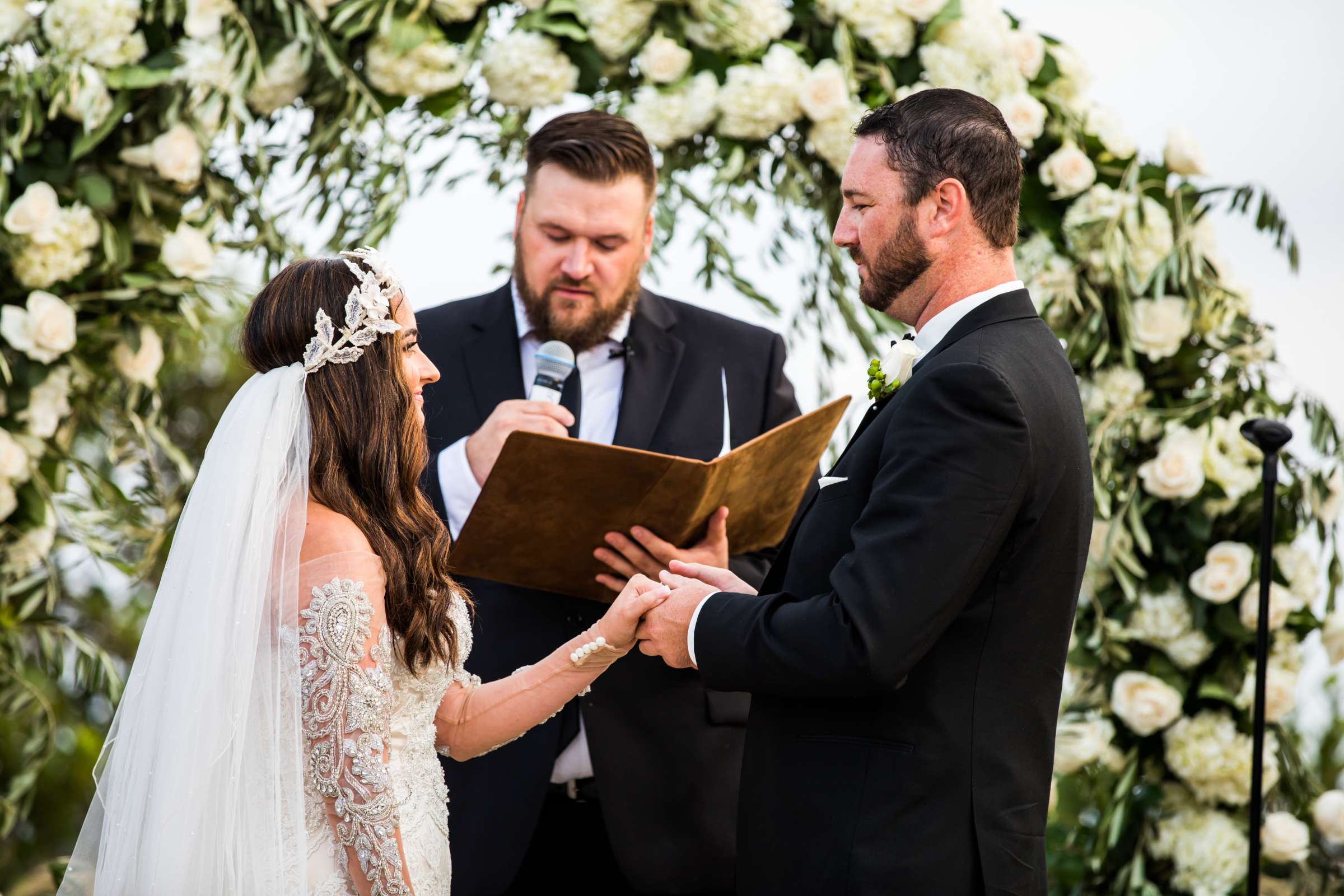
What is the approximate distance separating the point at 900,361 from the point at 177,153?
2.34 metres

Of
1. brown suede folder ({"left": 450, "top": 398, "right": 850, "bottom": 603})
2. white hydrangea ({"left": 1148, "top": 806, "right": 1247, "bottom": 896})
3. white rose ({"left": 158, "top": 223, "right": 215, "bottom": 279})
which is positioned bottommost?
white hydrangea ({"left": 1148, "top": 806, "right": 1247, "bottom": 896})

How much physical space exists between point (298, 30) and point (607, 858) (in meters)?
2.55

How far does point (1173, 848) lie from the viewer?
372 cm

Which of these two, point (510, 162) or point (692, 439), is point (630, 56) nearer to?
point (510, 162)

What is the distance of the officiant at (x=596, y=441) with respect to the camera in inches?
120

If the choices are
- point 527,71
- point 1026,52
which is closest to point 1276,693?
point 1026,52

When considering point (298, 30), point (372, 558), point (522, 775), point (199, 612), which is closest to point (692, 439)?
point (522, 775)

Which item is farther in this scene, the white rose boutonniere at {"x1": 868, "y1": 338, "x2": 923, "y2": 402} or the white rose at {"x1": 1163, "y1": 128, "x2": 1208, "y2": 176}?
the white rose at {"x1": 1163, "y1": 128, "x2": 1208, "y2": 176}

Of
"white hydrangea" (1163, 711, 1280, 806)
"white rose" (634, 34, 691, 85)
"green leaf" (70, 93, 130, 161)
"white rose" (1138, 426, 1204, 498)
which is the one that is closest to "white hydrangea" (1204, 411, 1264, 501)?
"white rose" (1138, 426, 1204, 498)

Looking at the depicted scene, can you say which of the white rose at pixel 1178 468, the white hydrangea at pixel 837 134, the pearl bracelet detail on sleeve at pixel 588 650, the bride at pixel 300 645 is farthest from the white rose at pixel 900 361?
the white rose at pixel 1178 468

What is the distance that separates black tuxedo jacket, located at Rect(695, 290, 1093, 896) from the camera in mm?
2098

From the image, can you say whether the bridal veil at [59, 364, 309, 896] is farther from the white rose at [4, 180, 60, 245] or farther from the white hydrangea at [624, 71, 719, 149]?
the white hydrangea at [624, 71, 719, 149]

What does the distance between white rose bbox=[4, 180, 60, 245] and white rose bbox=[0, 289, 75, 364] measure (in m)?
0.17

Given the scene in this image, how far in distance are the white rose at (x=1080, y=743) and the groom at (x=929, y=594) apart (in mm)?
1509
